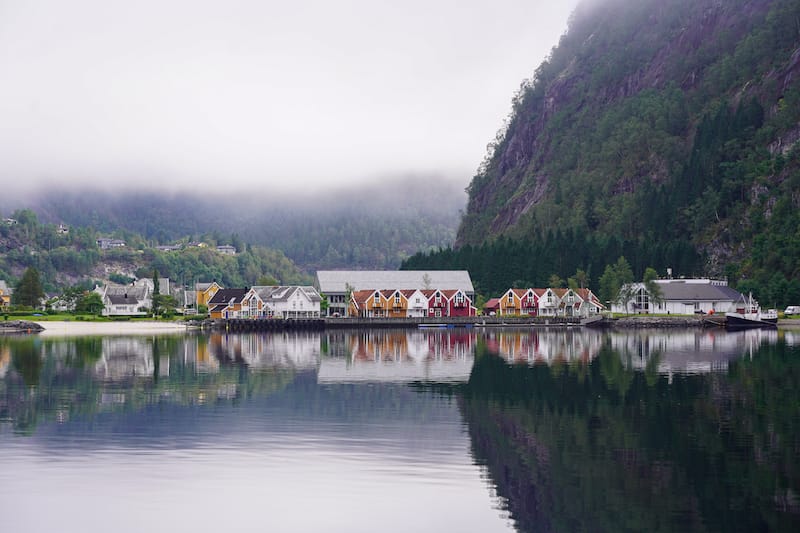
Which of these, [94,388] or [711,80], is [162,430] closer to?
[94,388]

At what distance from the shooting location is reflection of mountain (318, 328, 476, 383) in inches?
2329

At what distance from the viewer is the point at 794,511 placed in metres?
24.5

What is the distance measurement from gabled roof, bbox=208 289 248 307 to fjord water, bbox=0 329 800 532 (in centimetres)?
9806

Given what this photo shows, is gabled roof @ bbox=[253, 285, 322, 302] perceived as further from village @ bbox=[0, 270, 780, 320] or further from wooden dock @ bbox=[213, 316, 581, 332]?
wooden dock @ bbox=[213, 316, 581, 332]

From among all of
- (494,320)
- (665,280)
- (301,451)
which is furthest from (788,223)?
(301,451)

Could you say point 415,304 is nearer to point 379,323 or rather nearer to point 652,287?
point 379,323

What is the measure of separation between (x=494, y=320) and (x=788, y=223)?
4275 centimetres

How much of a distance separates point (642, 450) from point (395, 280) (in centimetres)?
13069

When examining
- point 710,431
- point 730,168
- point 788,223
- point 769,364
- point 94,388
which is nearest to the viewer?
point 710,431

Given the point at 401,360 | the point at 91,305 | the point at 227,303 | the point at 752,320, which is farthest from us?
the point at 91,305

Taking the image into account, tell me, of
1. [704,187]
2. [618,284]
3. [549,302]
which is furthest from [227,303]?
[704,187]

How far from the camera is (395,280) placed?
162625mm

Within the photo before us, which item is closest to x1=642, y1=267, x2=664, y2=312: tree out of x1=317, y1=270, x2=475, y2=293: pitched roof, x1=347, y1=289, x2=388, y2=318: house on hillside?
Answer: x1=317, y1=270, x2=475, y2=293: pitched roof

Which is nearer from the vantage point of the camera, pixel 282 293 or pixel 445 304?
pixel 445 304
